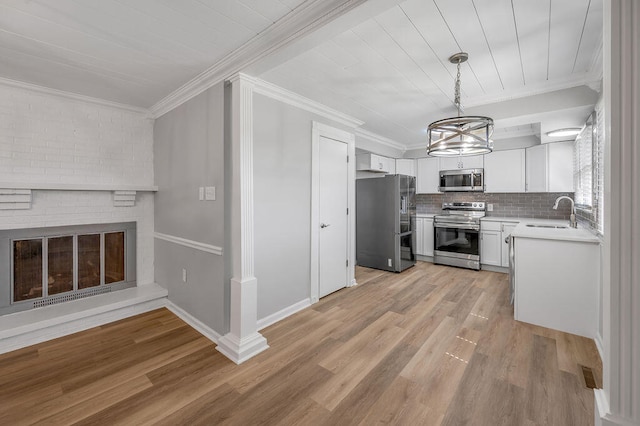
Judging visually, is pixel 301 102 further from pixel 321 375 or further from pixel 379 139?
pixel 321 375

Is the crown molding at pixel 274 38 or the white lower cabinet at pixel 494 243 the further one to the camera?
the white lower cabinet at pixel 494 243

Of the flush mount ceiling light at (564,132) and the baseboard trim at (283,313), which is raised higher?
the flush mount ceiling light at (564,132)

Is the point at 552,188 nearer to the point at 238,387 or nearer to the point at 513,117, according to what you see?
the point at 513,117

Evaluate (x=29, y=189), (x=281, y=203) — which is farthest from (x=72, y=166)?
(x=281, y=203)

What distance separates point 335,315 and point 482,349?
138cm

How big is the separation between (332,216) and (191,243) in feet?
5.60

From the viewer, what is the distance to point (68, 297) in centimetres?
294

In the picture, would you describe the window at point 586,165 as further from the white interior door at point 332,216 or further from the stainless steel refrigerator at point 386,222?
the white interior door at point 332,216

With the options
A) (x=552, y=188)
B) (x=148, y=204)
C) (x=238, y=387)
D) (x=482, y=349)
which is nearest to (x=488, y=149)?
(x=482, y=349)

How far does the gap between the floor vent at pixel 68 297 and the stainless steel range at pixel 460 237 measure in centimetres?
510

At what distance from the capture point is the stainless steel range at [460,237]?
4715 mm

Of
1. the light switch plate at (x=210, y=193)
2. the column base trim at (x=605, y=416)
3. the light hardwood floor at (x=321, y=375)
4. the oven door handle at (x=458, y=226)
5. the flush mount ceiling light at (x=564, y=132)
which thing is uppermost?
the flush mount ceiling light at (x=564, y=132)
